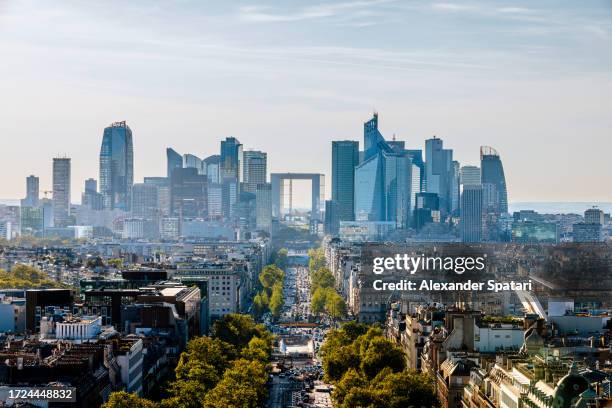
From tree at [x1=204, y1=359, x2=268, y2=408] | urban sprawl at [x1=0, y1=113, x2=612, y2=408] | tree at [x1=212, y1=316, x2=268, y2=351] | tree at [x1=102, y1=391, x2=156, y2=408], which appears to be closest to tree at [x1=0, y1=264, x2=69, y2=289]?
urban sprawl at [x1=0, y1=113, x2=612, y2=408]

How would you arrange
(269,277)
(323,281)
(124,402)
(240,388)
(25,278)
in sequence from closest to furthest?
(124,402) < (240,388) < (25,278) < (323,281) < (269,277)

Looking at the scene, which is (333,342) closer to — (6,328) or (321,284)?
(6,328)

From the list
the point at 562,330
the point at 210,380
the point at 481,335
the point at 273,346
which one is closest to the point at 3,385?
the point at 210,380

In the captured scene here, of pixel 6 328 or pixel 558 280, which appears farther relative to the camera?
pixel 558 280

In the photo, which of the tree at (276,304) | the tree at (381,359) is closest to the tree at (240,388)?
the tree at (381,359)

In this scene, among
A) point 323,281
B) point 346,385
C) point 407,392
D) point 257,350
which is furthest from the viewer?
point 323,281

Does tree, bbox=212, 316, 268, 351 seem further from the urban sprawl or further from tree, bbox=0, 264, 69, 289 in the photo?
tree, bbox=0, 264, 69, 289

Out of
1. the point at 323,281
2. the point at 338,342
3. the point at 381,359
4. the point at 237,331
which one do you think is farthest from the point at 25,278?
the point at 381,359

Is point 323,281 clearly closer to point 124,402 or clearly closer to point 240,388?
point 240,388
